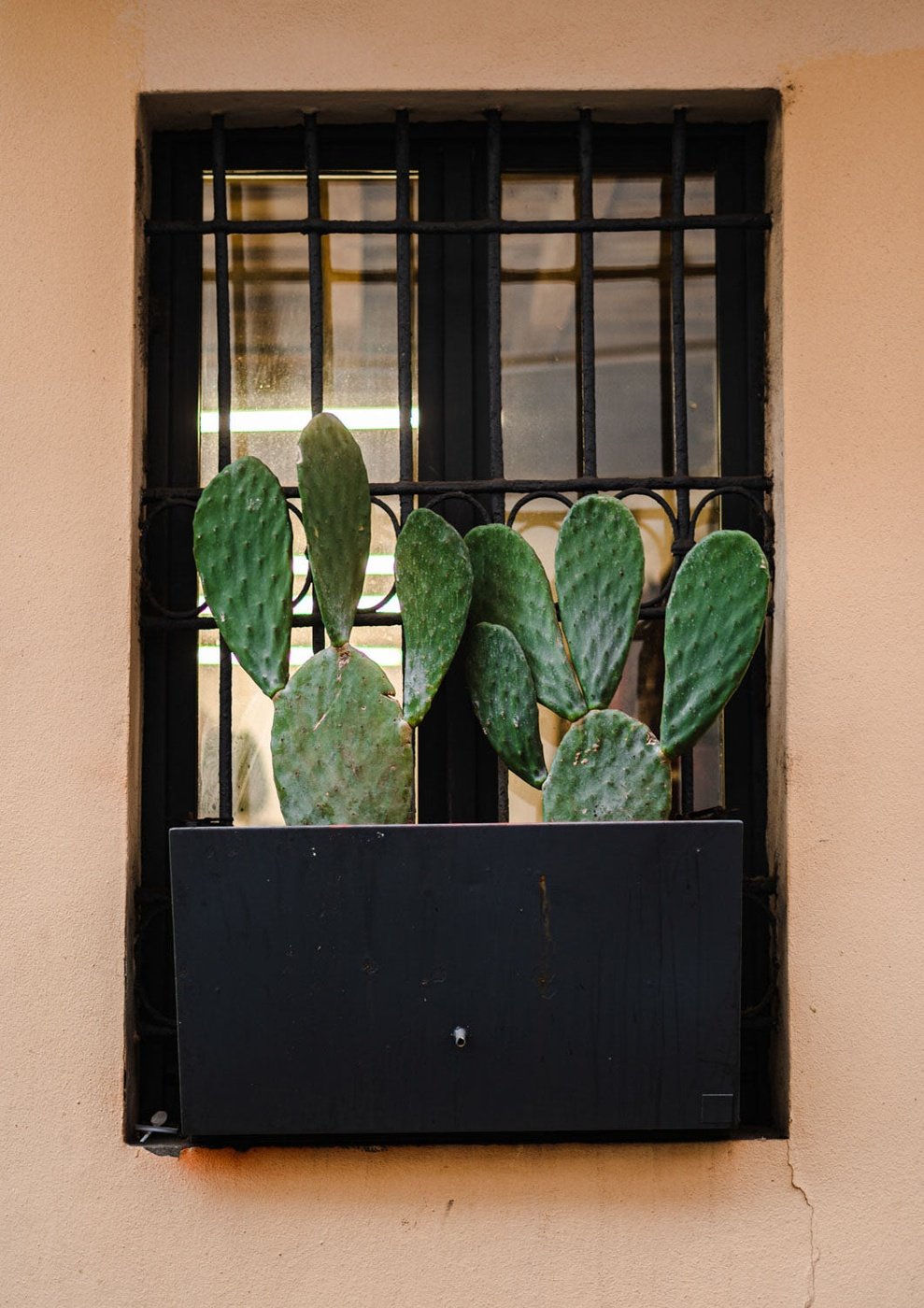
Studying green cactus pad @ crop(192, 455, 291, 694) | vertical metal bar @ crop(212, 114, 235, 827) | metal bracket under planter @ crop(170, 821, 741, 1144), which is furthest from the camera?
vertical metal bar @ crop(212, 114, 235, 827)

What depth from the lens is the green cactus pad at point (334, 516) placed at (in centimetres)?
203

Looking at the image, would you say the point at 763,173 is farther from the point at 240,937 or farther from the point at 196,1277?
the point at 196,1277

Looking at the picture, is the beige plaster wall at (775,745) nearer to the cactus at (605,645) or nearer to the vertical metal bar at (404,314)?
the vertical metal bar at (404,314)

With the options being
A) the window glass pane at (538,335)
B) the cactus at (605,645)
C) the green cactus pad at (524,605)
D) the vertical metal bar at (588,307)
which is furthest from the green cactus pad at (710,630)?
the window glass pane at (538,335)

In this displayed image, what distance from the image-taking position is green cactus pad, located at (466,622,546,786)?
6.79ft

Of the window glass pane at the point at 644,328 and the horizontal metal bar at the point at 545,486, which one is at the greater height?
the window glass pane at the point at 644,328

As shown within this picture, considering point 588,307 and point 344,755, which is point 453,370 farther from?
point 344,755

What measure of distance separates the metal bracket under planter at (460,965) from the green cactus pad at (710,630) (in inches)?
7.4

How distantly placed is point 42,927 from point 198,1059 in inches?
16.3

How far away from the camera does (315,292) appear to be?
2.35m

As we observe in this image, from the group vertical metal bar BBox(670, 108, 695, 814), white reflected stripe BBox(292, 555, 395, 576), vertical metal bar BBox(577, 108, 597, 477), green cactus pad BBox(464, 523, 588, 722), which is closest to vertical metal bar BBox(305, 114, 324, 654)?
white reflected stripe BBox(292, 555, 395, 576)

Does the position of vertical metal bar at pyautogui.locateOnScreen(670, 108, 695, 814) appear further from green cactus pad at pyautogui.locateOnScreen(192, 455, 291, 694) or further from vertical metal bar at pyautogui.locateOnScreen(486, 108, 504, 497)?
green cactus pad at pyautogui.locateOnScreen(192, 455, 291, 694)

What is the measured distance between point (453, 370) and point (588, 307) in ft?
0.94

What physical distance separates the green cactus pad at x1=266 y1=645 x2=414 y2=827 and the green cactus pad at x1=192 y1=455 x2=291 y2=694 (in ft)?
0.33
